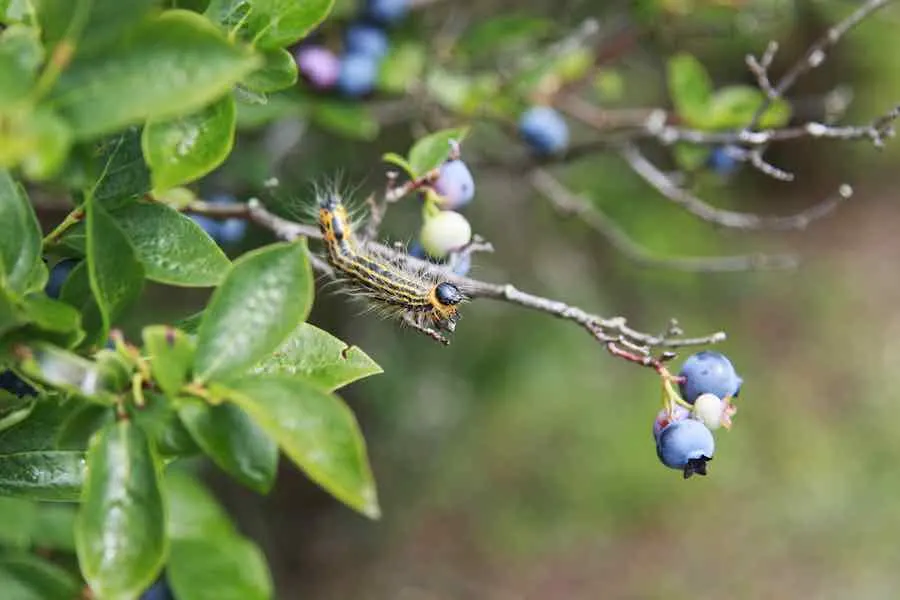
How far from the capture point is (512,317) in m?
3.11

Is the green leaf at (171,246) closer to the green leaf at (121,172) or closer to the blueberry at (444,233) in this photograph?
the green leaf at (121,172)

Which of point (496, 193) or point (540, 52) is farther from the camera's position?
point (496, 193)

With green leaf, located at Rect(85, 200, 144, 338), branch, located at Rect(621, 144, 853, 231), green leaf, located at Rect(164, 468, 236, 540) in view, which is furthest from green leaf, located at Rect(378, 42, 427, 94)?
green leaf, located at Rect(85, 200, 144, 338)

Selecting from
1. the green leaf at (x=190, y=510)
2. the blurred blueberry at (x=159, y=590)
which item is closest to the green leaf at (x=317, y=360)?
the blurred blueberry at (x=159, y=590)

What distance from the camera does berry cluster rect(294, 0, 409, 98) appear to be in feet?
5.71

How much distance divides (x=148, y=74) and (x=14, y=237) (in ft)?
0.76

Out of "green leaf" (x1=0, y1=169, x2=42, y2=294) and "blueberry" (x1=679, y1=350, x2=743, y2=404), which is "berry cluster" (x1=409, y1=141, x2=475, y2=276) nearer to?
"blueberry" (x1=679, y1=350, x2=743, y2=404)

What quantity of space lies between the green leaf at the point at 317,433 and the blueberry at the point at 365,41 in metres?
1.19

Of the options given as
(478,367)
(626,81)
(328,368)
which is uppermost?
(626,81)

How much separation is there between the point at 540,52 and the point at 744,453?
8.60 feet

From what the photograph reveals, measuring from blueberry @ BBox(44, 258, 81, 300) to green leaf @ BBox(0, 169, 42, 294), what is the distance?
0.16 meters

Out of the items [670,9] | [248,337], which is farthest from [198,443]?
[670,9]

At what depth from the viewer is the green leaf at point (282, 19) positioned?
35.4 inches

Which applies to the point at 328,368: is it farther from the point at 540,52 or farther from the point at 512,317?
the point at 512,317
